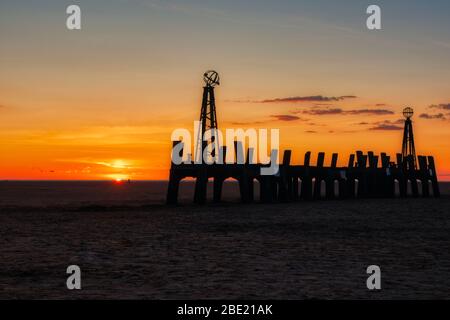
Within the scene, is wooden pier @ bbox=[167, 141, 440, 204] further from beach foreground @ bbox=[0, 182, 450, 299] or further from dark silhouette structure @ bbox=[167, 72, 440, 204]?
beach foreground @ bbox=[0, 182, 450, 299]

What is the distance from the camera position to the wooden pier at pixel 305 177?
35.2 m

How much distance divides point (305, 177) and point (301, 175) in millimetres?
421

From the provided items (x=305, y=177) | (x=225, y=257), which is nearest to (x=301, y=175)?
A: (x=305, y=177)

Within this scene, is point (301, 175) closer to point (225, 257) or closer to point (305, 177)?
point (305, 177)

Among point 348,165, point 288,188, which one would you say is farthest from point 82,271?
point 348,165

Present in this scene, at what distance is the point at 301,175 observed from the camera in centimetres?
3828

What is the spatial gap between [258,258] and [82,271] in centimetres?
388

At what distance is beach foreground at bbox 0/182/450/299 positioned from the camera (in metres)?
11.2

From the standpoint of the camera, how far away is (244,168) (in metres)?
35.0

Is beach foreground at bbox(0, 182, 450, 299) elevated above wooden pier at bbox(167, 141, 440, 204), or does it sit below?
below

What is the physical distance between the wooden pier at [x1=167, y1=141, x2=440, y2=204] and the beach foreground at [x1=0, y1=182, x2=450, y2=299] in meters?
8.20

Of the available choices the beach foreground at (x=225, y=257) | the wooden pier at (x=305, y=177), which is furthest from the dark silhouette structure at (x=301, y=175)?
the beach foreground at (x=225, y=257)

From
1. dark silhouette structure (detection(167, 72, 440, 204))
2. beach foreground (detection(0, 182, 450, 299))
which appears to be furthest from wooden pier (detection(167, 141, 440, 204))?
beach foreground (detection(0, 182, 450, 299))
